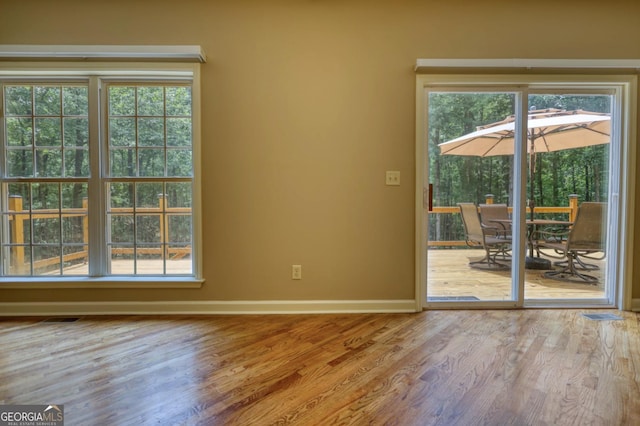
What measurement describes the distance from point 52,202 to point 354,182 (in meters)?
2.65

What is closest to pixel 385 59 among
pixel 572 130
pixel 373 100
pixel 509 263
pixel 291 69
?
pixel 373 100

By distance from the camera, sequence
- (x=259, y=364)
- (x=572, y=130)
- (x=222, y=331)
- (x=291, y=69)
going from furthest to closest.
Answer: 1. (x=572, y=130)
2. (x=291, y=69)
3. (x=222, y=331)
4. (x=259, y=364)

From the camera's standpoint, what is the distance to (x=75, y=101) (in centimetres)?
276

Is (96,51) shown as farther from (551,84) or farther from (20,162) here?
(551,84)

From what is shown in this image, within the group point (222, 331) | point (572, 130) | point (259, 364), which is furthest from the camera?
point (572, 130)

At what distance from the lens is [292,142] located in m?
2.71

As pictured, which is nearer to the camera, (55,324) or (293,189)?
(55,324)

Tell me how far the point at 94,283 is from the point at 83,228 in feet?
1.63

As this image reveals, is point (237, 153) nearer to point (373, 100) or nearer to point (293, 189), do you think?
point (293, 189)

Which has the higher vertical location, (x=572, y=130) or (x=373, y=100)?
(x=373, y=100)

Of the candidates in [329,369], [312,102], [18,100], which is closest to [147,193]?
[18,100]

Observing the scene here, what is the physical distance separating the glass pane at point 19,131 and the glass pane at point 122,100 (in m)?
0.72


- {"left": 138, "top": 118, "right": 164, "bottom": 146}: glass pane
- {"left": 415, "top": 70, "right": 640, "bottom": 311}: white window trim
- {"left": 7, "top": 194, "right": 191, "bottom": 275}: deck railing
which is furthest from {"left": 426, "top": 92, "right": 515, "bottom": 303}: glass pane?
{"left": 138, "top": 118, "right": 164, "bottom": 146}: glass pane

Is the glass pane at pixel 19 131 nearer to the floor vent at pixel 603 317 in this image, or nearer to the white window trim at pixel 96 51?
the white window trim at pixel 96 51
